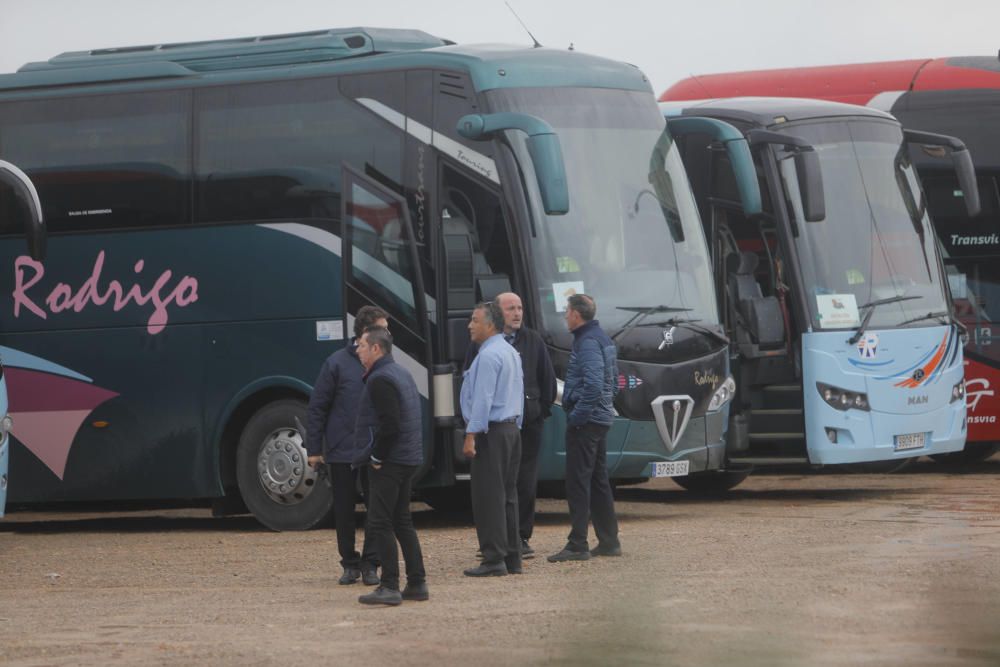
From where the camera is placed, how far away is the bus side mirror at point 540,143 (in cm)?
1182

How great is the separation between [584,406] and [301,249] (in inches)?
146

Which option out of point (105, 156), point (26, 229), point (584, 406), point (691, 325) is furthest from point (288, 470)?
point (584, 406)

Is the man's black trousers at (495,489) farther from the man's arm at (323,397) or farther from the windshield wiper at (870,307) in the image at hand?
the windshield wiper at (870,307)

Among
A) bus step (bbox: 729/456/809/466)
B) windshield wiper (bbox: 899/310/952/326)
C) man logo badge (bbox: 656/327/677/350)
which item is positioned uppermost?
windshield wiper (bbox: 899/310/952/326)

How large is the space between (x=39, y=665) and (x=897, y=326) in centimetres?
1018

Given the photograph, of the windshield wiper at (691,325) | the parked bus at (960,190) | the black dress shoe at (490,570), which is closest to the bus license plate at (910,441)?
the windshield wiper at (691,325)

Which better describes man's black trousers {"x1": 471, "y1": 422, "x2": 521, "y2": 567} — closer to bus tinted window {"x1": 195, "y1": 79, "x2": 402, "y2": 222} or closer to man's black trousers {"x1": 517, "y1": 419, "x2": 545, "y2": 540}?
man's black trousers {"x1": 517, "y1": 419, "x2": 545, "y2": 540}

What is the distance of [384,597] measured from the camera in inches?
348

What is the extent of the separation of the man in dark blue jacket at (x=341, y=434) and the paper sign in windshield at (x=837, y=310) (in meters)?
6.06

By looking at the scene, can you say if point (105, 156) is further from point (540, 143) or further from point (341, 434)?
point (341, 434)

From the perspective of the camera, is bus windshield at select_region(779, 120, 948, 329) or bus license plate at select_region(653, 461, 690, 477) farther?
bus windshield at select_region(779, 120, 948, 329)

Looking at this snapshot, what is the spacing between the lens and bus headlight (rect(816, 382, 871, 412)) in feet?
48.9

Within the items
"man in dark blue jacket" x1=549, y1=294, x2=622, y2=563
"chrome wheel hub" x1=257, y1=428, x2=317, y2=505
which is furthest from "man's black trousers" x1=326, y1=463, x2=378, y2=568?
"chrome wheel hub" x1=257, y1=428, x2=317, y2=505

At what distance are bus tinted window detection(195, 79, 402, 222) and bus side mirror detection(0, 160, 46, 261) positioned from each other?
135 centimetres
